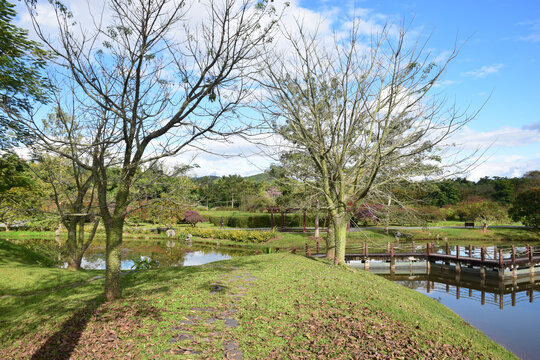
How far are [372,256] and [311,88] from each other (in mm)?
14743

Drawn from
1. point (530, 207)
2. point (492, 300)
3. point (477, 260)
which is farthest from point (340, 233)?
point (530, 207)

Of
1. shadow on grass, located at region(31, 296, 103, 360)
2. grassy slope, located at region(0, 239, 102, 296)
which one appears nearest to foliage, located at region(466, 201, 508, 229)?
grassy slope, located at region(0, 239, 102, 296)

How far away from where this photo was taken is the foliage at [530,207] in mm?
36750

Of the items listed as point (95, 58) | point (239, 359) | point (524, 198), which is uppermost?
point (95, 58)

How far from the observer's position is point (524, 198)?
38125 millimetres

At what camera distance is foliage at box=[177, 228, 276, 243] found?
3128 cm

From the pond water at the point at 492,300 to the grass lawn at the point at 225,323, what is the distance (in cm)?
427

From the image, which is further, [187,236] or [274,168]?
[187,236]

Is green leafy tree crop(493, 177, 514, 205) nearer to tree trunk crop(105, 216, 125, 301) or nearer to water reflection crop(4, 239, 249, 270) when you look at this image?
water reflection crop(4, 239, 249, 270)

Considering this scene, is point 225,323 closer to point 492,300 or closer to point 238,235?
point 492,300

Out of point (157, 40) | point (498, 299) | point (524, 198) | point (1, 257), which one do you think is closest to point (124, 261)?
point (1, 257)

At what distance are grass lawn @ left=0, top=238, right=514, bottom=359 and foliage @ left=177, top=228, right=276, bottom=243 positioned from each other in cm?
2076

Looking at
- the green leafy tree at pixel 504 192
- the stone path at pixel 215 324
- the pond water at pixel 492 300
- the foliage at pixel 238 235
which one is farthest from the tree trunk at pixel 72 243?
the green leafy tree at pixel 504 192

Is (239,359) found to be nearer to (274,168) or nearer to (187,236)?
(274,168)
